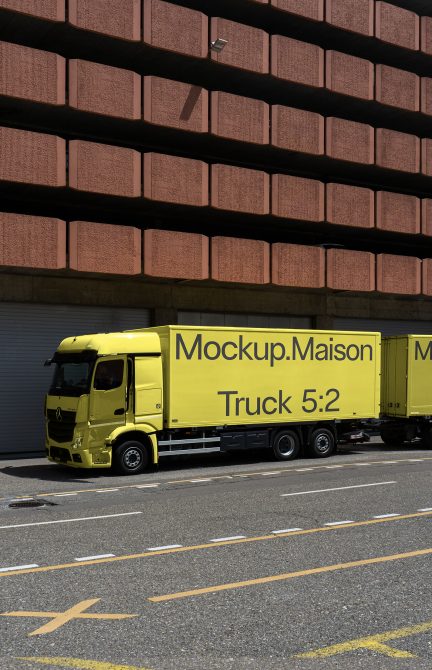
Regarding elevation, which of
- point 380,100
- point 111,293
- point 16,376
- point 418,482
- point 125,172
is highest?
point 380,100

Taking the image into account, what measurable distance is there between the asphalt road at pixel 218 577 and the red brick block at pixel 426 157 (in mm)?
18990

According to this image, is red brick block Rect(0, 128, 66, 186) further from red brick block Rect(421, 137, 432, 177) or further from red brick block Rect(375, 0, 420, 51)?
Result: red brick block Rect(421, 137, 432, 177)

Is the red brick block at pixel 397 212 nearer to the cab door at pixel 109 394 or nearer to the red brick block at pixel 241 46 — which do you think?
the red brick block at pixel 241 46

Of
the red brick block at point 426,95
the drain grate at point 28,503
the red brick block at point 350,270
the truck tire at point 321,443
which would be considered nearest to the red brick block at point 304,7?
the red brick block at point 426,95

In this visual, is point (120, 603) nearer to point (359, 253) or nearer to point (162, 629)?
point (162, 629)

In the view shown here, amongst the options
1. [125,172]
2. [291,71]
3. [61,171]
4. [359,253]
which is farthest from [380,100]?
[61,171]

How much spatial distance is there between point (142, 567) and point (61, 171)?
16.4 metres

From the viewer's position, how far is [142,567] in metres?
8.20

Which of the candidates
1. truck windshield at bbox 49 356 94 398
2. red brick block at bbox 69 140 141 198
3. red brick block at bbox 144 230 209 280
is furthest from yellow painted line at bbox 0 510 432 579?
red brick block at bbox 69 140 141 198

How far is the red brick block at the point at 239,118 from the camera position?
2517cm

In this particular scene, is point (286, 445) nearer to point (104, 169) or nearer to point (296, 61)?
point (104, 169)

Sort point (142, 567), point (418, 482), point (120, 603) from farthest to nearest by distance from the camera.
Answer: point (418, 482) → point (142, 567) → point (120, 603)

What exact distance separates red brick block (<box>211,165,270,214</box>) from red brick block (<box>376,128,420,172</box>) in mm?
5555

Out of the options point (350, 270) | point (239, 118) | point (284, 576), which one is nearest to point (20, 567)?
point (284, 576)
